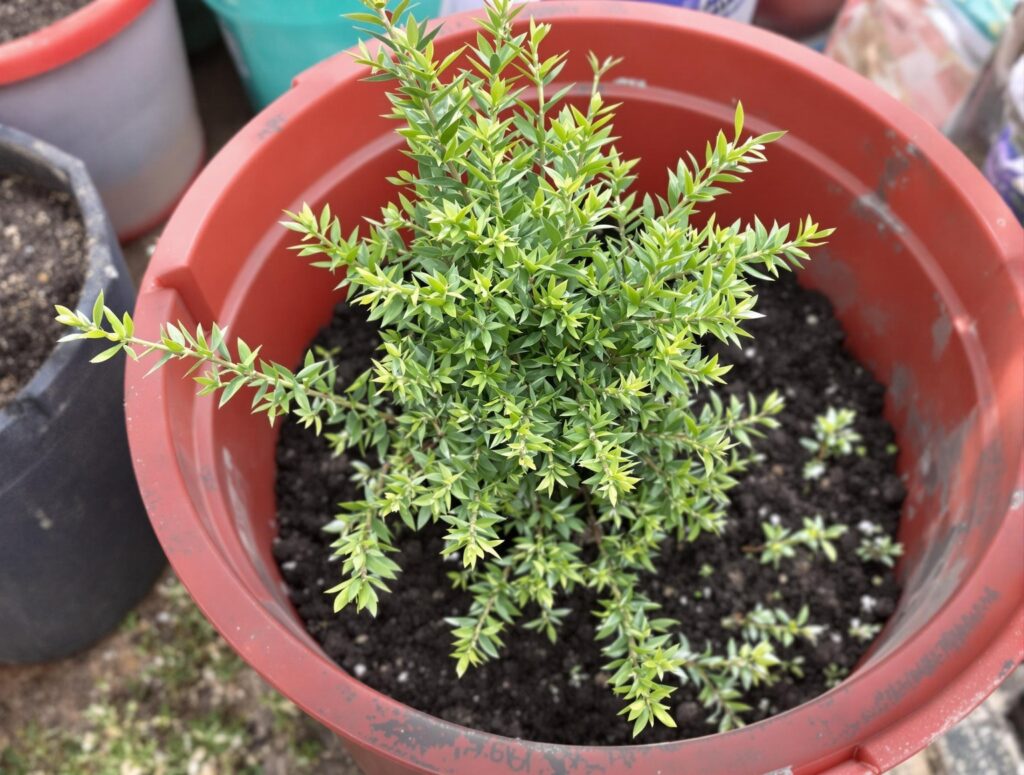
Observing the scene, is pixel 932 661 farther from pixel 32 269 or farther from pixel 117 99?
pixel 117 99

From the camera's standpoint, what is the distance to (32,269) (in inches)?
68.1

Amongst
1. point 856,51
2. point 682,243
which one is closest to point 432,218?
point 682,243

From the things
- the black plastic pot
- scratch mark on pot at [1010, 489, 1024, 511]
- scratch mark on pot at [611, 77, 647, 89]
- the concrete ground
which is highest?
scratch mark on pot at [611, 77, 647, 89]

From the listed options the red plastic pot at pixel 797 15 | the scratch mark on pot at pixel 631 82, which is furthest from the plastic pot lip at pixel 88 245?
the red plastic pot at pixel 797 15

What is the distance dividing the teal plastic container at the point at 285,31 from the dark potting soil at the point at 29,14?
341mm

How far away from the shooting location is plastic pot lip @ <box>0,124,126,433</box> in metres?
1.41

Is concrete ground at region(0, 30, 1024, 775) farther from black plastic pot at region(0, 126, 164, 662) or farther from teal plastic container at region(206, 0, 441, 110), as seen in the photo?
teal plastic container at region(206, 0, 441, 110)

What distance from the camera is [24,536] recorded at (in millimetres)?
1553

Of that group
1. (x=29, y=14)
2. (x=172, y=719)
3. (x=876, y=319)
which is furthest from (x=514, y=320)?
(x=29, y=14)

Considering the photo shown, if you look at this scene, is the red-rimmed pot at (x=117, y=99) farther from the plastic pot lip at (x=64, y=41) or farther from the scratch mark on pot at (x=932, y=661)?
the scratch mark on pot at (x=932, y=661)

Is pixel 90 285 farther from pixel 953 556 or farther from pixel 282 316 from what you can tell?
pixel 953 556

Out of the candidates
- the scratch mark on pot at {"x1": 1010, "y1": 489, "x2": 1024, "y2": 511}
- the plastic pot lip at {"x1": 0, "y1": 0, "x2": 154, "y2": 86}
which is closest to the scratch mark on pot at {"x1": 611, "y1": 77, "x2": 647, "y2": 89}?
the scratch mark on pot at {"x1": 1010, "y1": 489, "x2": 1024, "y2": 511}

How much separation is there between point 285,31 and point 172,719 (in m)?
1.52

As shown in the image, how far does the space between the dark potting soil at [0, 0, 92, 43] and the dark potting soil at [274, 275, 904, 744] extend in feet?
3.38
